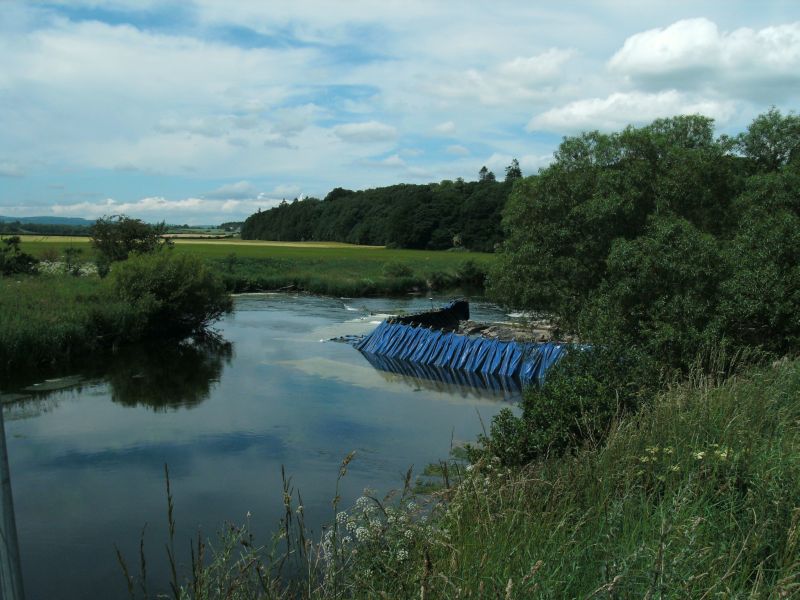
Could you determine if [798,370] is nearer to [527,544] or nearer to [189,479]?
[527,544]

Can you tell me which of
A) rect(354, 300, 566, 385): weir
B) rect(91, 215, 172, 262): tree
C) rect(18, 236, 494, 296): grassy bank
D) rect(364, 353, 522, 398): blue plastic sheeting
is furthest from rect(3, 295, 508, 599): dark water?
rect(18, 236, 494, 296): grassy bank

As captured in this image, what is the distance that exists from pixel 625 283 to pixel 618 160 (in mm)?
7476

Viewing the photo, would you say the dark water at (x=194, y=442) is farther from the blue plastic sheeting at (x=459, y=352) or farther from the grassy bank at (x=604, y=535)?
the grassy bank at (x=604, y=535)

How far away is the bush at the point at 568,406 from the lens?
32.2 ft

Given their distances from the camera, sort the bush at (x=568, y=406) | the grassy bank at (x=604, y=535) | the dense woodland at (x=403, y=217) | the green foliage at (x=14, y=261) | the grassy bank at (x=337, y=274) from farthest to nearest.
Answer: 1. the dense woodland at (x=403, y=217)
2. the grassy bank at (x=337, y=274)
3. the green foliage at (x=14, y=261)
4. the bush at (x=568, y=406)
5. the grassy bank at (x=604, y=535)

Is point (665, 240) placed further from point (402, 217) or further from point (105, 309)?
point (402, 217)

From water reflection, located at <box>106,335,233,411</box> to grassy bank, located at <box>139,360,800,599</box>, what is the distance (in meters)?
13.3

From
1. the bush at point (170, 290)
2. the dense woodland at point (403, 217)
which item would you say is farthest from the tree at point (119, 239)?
the dense woodland at point (403, 217)

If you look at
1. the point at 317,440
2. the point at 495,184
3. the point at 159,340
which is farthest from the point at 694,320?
the point at 495,184

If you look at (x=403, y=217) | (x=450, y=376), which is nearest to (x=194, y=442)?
(x=450, y=376)

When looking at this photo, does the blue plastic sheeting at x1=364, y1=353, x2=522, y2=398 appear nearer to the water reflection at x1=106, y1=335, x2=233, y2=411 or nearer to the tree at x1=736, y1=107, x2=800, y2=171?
the water reflection at x1=106, y1=335, x2=233, y2=411

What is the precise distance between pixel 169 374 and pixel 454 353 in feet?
29.8

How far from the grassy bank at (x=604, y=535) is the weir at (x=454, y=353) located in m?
13.6

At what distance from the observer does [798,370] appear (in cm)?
921
